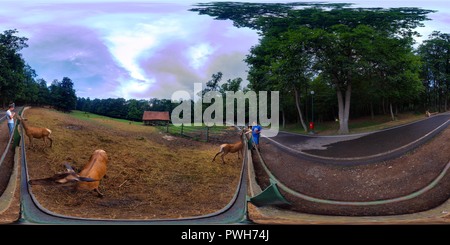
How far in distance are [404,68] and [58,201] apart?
3509 mm

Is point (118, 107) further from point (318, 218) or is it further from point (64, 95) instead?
point (318, 218)

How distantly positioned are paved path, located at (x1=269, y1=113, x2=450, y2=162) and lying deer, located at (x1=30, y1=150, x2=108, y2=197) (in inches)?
67.8

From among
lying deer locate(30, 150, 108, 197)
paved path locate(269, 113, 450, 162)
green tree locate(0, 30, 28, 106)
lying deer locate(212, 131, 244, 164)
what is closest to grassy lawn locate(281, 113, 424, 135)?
paved path locate(269, 113, 450, 162)

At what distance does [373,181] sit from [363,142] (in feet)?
1.25

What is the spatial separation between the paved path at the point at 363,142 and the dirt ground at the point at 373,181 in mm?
77

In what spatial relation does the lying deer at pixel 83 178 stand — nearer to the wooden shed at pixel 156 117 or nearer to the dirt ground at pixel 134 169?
the dirt ground at pixel 134 169

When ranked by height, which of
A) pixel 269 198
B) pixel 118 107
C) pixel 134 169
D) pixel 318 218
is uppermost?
pixel 118 107

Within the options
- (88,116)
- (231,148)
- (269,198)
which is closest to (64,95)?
(88,116)

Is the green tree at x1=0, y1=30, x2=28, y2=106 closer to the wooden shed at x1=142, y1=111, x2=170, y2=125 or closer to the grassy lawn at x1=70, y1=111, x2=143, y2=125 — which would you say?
the grassy lawn at x1=70, y1=111, x2=143, y2=125

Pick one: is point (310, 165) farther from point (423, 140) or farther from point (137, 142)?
point (137, 142)

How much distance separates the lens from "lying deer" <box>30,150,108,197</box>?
11.2ft

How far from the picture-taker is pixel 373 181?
3.37 meters

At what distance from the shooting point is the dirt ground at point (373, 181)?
3326mm
